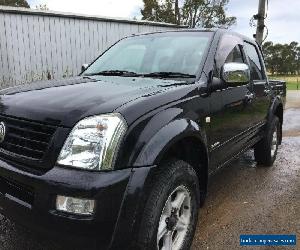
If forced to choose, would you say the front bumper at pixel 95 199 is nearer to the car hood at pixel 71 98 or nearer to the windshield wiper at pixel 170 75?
the car hood at pixel 71 98

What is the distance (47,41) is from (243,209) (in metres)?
8.55

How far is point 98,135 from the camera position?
90.9 inches

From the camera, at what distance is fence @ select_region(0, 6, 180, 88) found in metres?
10.2

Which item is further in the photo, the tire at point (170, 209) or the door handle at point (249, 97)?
the door handle at point (249, 97)

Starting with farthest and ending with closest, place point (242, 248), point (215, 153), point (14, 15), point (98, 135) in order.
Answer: point (14, 15), point (215, 153), point (242, 248), point (98, 135)

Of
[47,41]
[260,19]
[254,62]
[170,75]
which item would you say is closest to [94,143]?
[170,75]

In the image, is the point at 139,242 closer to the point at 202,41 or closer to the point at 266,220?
the point at 266,220

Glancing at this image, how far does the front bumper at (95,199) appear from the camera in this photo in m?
2.20

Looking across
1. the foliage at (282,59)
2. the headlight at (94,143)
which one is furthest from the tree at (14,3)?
the foliage at (282,59)

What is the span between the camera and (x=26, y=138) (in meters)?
2.50

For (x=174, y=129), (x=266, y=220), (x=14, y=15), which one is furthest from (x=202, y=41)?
(x=14, y=15)

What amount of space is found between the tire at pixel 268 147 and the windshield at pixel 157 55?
6.77 ft

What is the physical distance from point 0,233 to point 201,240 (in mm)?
1704

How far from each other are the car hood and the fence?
7.65 metres
